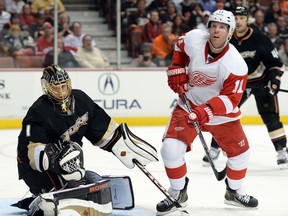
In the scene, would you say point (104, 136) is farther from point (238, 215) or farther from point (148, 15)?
point (148, 15)

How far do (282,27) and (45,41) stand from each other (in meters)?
2.56

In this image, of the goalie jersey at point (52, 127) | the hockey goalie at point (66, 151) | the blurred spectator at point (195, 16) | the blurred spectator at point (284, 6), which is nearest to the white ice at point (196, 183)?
the hockey goalie at point (66, 151)

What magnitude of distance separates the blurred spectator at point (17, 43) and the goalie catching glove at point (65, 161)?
4.53 metres

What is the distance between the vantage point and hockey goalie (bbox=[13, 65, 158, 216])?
163 inches

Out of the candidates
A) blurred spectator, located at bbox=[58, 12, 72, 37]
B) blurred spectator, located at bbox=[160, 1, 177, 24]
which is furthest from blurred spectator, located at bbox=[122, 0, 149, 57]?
blurred spectator, located at bbox=[58, 12, 72, 37]

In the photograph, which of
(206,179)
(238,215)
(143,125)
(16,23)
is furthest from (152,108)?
(238,215)

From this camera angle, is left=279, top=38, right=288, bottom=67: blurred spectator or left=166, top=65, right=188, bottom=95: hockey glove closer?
left=166, top=65, right=188, bottom=95: hockey glove

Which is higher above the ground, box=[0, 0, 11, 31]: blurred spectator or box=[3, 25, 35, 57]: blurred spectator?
box=[0, 0, 11, 31]: blurred spectator

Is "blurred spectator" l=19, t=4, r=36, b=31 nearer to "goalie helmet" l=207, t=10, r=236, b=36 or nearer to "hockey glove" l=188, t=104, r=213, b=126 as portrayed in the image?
Result: "goalie helmet" l=207, t=10, r=236, b=36

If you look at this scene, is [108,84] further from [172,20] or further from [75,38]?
[172,20]

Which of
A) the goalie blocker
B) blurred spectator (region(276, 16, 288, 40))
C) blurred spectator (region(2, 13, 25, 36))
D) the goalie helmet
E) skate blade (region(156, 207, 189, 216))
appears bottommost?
skate blade (region(156, 207, 189, 216))

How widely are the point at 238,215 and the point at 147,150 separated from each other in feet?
2.01

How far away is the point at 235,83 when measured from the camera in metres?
4.63

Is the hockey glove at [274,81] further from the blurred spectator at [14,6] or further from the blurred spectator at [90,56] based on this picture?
the blurred spectator at [14,6]
